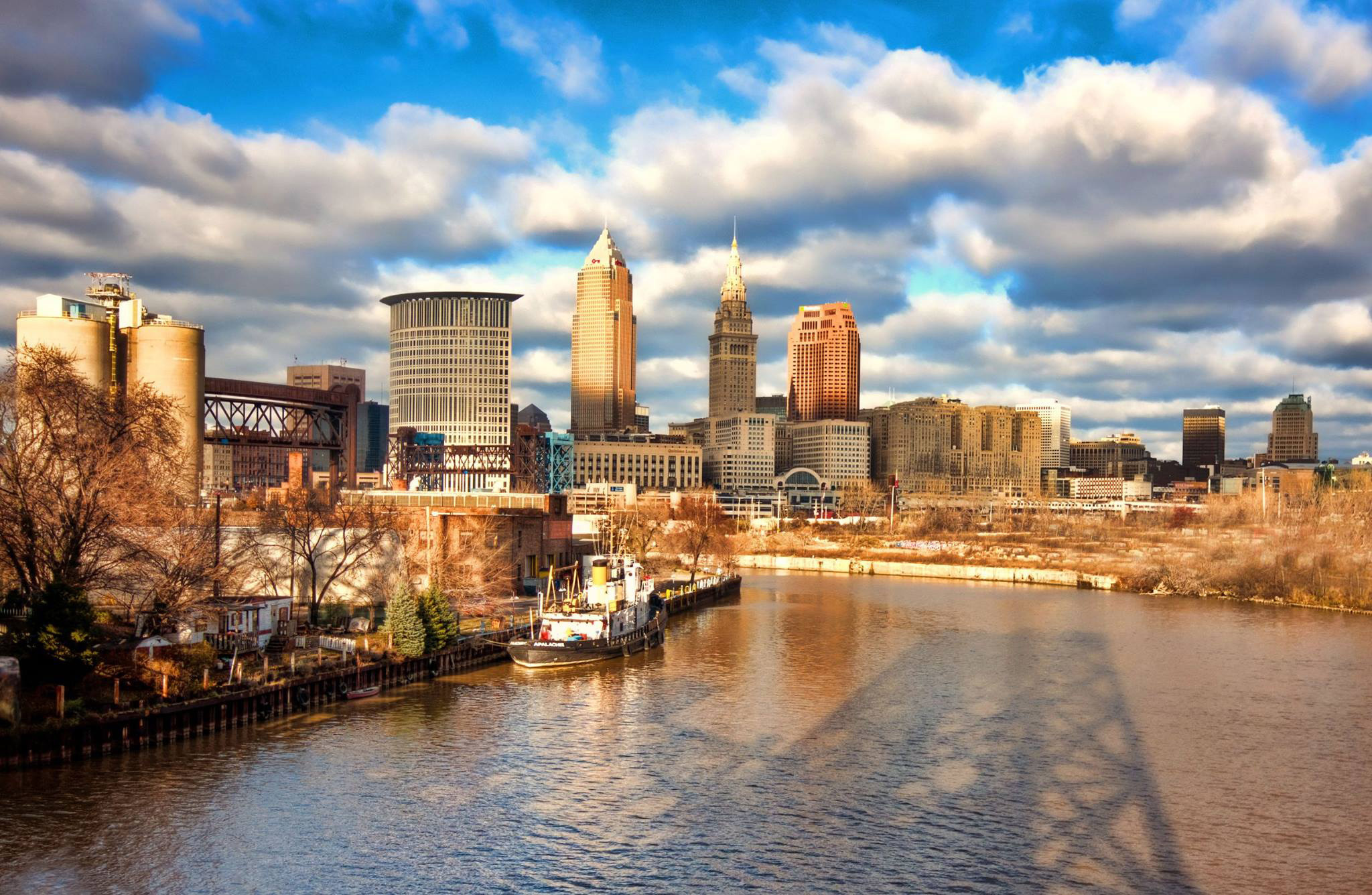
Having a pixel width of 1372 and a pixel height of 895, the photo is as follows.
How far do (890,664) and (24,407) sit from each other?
152 feet

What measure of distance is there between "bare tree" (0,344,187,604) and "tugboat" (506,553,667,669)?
21.6 meters

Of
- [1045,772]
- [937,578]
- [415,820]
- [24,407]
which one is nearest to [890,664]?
[1045,772]

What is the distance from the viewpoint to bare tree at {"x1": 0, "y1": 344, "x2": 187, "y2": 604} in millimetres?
44531

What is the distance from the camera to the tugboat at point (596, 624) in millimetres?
62312

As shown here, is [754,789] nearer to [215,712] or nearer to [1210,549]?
[215,712]

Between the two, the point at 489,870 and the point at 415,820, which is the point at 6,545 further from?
the point at 489,870

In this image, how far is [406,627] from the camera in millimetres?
56531

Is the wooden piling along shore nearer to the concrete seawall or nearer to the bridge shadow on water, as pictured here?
the bridge shadow on water

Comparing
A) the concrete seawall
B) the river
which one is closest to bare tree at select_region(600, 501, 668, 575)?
the concrete seawall

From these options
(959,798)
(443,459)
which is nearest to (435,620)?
(959,798)

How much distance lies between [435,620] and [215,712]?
15.5 meters

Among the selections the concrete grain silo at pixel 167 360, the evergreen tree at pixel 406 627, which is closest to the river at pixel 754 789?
the evergreen tree at pixel 406 627

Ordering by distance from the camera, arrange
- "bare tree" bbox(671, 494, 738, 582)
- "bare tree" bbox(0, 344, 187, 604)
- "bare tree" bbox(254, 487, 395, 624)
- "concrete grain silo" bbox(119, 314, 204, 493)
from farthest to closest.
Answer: "bare tree" bbox(671, 494, 738, 582) < "concrete grain silo" bbox(119, 314, 204, 493) < "bare tree" bbox(254, 487, 395, 624) < "bare tree" bbox(0, 344, 187, 604)

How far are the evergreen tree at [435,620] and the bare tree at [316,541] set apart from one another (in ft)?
22.3
